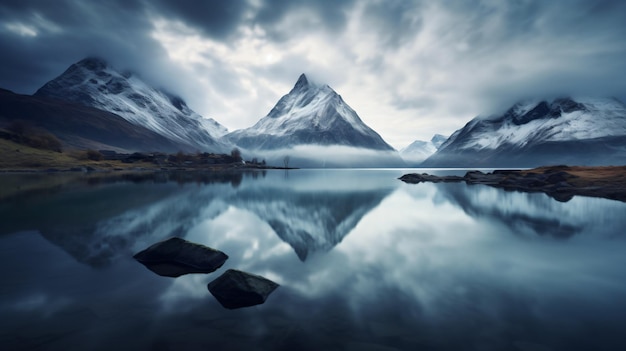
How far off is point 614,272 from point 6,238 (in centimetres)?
4245

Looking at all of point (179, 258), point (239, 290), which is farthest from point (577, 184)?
point (179, 258)

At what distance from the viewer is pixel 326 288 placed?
45.2 feet

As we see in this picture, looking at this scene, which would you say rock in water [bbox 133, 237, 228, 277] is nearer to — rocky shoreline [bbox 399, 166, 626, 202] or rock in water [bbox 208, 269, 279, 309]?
rock in water [bbox 208, 269, 279, 309]

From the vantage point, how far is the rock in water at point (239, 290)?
464 inches

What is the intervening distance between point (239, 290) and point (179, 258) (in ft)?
21.4

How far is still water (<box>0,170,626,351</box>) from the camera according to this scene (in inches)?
364

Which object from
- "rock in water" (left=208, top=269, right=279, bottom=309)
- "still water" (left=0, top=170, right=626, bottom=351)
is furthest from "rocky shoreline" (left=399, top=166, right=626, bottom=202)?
"rock in water" (left=208, top=269, right=279, bottom=309)

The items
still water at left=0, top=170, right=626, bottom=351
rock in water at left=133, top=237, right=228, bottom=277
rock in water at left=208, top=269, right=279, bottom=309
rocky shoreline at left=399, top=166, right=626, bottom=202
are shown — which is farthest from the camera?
rocky shoreline at left=399, top=166, right=626, bottom=202

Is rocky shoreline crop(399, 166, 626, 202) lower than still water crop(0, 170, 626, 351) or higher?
higher

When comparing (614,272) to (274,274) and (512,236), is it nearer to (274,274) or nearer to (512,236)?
(512,236)

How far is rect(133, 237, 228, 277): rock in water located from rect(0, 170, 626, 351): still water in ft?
2.50

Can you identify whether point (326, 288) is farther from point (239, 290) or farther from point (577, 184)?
point (577, 184)

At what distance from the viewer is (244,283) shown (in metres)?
12.3

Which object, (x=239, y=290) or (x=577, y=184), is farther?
(x=577, y=184)
